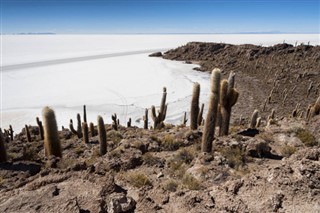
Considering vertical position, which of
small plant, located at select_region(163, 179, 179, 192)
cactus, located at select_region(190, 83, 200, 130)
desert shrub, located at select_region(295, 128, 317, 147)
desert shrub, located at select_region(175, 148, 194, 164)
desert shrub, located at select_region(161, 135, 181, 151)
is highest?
cactus, located at select_region(190, 83, 200, 130)

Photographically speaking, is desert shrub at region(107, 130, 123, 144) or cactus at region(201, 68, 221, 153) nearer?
cactus at region(201, 68, 221, 153)

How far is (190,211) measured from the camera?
18.1 ft

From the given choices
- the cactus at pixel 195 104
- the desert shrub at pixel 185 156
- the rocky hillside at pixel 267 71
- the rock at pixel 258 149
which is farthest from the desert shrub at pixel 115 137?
the rocky hillside at pixel 267 71

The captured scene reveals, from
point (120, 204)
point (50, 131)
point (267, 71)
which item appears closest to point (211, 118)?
point (120, 204)

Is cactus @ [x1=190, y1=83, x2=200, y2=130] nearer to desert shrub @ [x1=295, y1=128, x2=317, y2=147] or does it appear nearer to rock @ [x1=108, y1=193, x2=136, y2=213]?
desert shrub @ [x1=295, y1=128, x2=317, y2=147]

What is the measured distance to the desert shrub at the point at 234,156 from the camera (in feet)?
28.2

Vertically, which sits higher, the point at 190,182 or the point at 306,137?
the point at 306,137

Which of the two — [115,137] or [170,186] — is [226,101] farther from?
[115,137]

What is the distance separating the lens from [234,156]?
912 centimetres

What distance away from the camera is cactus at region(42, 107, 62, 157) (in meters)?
9.77

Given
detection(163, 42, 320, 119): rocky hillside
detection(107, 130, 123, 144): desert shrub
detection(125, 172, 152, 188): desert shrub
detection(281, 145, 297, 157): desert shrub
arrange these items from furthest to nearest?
detection(163, 42, 320, 119): rocky hillside < detection(107, 130, 123, 144): desert shrub < detection(281, 145, 297, 157): desert shrub < detection(125, 172, 152, 188): desert shrub

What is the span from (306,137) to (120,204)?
29.2ft

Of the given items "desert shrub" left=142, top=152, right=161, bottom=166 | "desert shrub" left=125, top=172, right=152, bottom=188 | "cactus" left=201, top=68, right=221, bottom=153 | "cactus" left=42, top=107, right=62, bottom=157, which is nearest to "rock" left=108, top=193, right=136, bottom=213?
"desert shrub" left=125, top=172, right=152, bottom=188

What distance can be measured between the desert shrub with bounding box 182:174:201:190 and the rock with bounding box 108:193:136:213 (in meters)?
1.75
